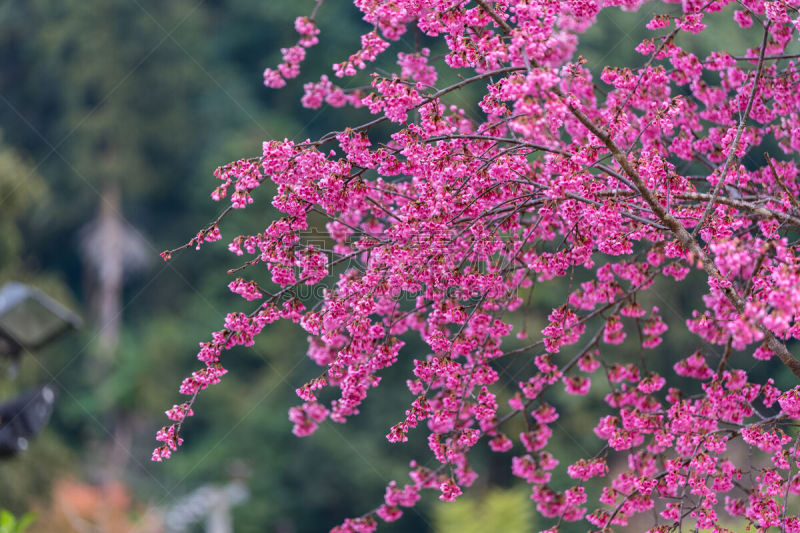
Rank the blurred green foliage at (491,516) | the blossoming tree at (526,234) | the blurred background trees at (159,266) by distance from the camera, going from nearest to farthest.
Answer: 1. the blossoming tree at (526,234)
2. the blurred green foliage at (491,516)
3. the blurred background trees at (159,266)

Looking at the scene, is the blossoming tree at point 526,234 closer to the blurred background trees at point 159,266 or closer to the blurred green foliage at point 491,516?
the blurred green foliage at point 491,516

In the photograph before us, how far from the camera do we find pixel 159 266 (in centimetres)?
2348

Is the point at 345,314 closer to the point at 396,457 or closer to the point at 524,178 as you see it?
the point at 524,178

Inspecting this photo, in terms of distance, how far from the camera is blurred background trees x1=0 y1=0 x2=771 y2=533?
16875 mm

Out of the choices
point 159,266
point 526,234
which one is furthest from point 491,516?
point 159,266

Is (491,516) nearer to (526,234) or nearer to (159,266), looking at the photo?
(526,234)

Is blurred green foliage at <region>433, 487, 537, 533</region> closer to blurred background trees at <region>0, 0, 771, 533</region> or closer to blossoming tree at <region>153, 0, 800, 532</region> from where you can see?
blurred background trees at <region>0, 0, 771, 533</region>

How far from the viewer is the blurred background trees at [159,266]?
1688cm

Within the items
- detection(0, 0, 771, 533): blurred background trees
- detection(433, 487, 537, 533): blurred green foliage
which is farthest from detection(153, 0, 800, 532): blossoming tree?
detection(0, 0, 771, 533): blurred background trees

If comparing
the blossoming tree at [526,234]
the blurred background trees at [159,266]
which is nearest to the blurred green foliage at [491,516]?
the blurred background trees at [159,266]

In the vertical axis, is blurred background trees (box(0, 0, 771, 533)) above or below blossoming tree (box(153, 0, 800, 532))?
above

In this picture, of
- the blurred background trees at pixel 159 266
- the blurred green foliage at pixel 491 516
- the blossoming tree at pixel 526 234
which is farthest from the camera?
the blurred background trees at pixel 159 266

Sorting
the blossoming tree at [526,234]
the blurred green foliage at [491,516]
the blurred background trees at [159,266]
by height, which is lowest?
the blossoming tree at [526,234]

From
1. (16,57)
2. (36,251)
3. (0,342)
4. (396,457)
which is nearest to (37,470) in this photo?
(396,457)
